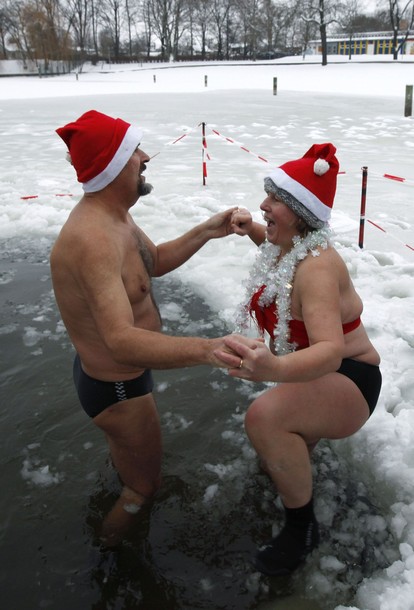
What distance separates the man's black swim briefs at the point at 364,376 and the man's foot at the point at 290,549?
24.2 inches

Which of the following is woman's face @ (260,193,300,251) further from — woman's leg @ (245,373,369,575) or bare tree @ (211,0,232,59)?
bare tree @ (211,0,232,59)

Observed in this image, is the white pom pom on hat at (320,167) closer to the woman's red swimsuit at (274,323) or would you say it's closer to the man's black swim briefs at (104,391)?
the woman's red swimsuit at (274,323)

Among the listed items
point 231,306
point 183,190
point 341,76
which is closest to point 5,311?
point 231,306

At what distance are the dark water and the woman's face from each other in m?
1.43

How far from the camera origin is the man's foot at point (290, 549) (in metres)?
2.35

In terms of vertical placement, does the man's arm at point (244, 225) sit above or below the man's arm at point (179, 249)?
above

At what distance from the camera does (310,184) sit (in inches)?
85.9

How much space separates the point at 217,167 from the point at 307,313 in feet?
29.4

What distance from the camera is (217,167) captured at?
10.6m

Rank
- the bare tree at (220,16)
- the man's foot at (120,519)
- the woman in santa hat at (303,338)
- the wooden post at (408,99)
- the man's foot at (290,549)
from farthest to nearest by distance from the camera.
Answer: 1. the bare tree at (220,16)
2. the wooden post at (408,99)
3. the man's foot at (120,519)
4. the man's foot at (290,549)
5. the woman in santa hat at (303,338)

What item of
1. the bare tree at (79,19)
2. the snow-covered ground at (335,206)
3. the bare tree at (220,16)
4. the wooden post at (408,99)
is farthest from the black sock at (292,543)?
the bare tree at (220,16)

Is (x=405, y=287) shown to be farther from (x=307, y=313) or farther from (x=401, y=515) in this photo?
(x=307, y=313)

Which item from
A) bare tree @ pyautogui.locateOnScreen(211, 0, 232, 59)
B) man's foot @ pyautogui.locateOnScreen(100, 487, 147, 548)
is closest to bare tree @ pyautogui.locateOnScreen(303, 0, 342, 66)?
bare tree @ pyautogui.locateOnScreen(211, 0, 232, 59)

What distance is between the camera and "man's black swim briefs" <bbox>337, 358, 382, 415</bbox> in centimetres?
233
